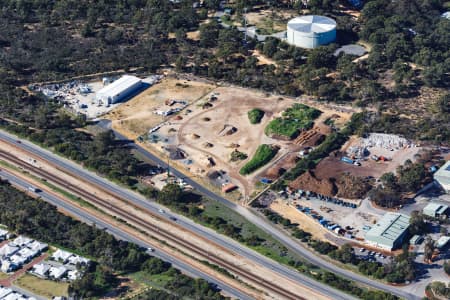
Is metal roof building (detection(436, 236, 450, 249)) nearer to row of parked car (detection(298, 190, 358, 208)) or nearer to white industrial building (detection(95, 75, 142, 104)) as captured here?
row of parked car (detection(298, 190, 358, 208))

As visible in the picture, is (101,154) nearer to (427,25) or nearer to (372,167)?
(372,167)

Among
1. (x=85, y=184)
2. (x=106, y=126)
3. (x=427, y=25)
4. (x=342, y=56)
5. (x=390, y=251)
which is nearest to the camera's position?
(x=390, y=251)

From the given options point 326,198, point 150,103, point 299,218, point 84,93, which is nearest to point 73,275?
point 299,218

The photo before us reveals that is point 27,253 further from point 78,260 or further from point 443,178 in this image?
point 443,178

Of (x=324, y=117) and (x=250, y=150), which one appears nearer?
(x=250, y=150)

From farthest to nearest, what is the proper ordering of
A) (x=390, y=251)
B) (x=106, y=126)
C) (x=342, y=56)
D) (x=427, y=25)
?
(x=427, y=25) < (x=342, y=56) < (x=106, y=126) < (x=390, y=251)

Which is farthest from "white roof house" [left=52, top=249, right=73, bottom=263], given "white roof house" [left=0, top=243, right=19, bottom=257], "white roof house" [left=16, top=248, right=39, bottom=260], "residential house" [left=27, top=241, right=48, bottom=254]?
"white roof house" [left=0, top=243, right=19, bottom=257]

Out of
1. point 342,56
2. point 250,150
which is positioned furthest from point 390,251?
point 342,56
